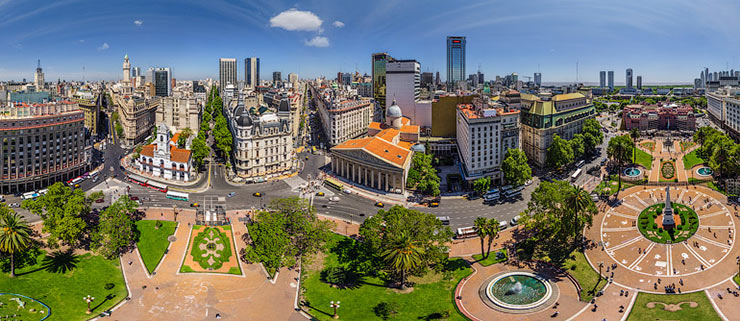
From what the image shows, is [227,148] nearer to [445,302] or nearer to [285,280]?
[285,280]

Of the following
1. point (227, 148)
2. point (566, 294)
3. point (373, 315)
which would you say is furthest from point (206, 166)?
point (566, 294)

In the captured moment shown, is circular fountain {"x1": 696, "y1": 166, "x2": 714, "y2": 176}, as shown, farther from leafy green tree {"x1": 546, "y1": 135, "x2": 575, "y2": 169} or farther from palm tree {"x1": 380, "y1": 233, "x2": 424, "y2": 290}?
palm tree {"x1": 380, "y1": 233, "x2": 424, "y2": 290}

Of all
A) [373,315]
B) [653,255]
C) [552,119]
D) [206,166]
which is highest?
[552,119]

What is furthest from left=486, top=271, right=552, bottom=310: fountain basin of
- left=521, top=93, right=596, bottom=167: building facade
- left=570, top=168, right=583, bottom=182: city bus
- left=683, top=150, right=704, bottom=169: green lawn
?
left=683, top=150, right=704, bottom=169: green lawn

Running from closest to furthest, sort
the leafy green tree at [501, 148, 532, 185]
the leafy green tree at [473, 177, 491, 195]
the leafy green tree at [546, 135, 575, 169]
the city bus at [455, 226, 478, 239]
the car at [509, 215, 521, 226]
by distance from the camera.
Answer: the city bus at [455, 226, 478, 239]
the car at [509, 215, 521, 226]
the leafy green tree at [473, 177, 491, 195]
the leafy green tree at [501, 148, 532, 185]
the leafy green tree at [546, 135, 575, 169]

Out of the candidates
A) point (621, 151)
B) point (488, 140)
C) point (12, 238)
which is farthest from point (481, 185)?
point (12, 238)

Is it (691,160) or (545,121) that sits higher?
(545,121)

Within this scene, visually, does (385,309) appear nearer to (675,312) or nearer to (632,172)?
(675,312)
